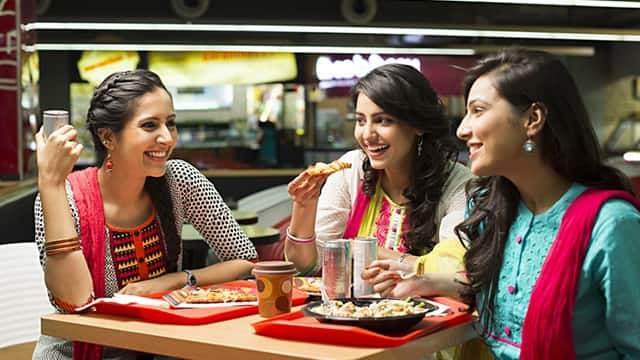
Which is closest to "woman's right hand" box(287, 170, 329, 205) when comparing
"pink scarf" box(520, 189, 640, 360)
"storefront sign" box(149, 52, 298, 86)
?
"pink scarf" box(520, 189, 640, 360)

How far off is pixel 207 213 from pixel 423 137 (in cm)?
83

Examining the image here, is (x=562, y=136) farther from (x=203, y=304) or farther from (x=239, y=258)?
(x=239, y=258)

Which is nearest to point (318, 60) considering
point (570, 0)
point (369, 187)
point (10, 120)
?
point (570, 0)

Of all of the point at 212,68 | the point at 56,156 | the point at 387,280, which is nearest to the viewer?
the point at 387,280

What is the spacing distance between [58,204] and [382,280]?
95cm

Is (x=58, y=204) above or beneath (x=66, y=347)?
above

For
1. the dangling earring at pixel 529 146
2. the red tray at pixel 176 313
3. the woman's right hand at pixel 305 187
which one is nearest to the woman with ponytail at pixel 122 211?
the red tray at pixel 176 313

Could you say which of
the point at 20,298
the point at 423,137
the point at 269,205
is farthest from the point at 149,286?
the point at 269,205

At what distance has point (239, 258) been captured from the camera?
3.02 meters

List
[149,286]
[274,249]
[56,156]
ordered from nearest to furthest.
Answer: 1. [56,156]
2. [149,286]
3. [274,249]

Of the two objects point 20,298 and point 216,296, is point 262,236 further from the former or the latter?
point 216,296

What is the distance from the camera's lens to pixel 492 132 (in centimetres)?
225

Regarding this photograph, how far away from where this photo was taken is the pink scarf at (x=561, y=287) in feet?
6.81

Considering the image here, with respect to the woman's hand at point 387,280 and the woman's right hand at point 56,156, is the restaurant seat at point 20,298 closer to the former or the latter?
the woman's right hand at point 56,156
